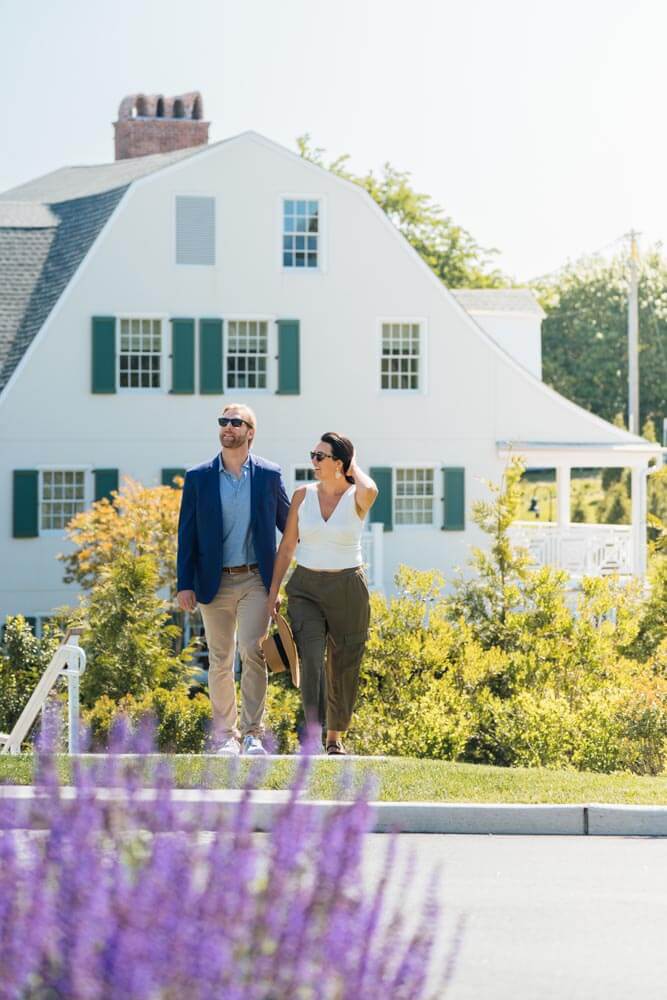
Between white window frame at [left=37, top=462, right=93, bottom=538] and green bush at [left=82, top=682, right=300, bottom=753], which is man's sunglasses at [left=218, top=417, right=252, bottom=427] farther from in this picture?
white window frame at [left=37, top=462, right=93, bottom=538]

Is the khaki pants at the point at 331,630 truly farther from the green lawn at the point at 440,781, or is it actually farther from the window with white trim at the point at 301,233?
the window with white trim at the point at 301,233

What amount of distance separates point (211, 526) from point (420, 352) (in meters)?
22.0

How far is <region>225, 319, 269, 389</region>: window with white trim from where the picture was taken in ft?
98.8

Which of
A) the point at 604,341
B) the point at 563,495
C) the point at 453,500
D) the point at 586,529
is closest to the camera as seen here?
the point at 453,500

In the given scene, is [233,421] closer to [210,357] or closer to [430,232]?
[210,357]

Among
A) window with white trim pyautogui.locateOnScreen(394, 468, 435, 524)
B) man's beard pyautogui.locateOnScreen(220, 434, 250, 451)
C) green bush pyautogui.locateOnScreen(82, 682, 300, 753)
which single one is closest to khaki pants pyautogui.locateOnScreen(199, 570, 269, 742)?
man's beard pyautogui.locateOnScreen(220, 434, 250, 451)

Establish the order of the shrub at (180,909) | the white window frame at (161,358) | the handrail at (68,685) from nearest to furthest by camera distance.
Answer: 1. the shrub at (180,909)
2. the handrail at (68,685)
3. the white window frame at (161,358)

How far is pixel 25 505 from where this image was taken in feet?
93.8

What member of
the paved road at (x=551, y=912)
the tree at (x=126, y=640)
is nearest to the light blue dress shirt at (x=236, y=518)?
the paved road at (x=551, y=912)

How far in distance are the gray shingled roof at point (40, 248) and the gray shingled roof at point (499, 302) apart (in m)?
7.65

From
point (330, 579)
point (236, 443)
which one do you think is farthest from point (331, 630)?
point (236, 443)

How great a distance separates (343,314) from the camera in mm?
30469

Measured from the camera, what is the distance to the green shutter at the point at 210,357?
1167 inches

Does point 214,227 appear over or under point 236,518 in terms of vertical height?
over
